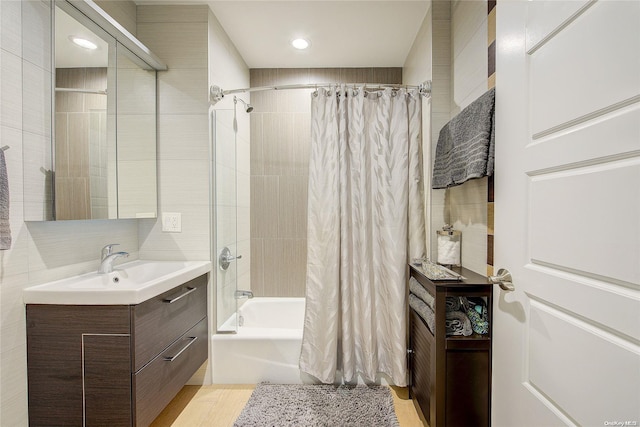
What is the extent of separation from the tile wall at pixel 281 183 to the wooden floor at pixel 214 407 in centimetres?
95

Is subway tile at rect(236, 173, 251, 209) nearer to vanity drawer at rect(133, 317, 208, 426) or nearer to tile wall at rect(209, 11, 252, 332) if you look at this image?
tile wall at rect(209, 11, 252, 332)

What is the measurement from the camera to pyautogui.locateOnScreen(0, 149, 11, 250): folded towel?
108cm

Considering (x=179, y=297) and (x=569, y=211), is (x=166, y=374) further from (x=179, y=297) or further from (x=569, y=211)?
(x=569, y=211)

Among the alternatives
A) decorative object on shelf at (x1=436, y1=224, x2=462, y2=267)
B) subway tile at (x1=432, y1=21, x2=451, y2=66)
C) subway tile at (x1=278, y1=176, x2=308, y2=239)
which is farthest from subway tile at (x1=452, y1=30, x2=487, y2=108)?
subway tile at (x1=278, y1=176, x2=308, y2=239)

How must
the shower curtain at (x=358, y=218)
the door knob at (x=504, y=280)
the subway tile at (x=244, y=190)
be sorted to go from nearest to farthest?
A: the door knob at (x=504, y=280) < the shower curtain at (x=358, y=218) < the subway tile at (x=244, y=190)

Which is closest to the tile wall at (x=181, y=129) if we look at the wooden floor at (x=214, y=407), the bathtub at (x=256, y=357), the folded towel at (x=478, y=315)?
the bathtub at (x=256, y=357)

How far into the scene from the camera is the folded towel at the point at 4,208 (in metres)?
1.08

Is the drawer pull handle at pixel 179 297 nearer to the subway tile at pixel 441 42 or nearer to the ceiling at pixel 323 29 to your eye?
the ceiling at pixel 323 29

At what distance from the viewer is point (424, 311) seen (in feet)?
4.98

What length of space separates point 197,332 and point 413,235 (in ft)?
4.81

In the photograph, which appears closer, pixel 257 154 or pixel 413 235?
pixel 413 235

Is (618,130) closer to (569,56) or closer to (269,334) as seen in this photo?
(569,56)

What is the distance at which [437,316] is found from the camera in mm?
1323

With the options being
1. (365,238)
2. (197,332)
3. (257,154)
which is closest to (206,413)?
(197,332)
